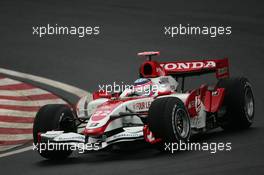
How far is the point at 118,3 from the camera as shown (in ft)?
84.8

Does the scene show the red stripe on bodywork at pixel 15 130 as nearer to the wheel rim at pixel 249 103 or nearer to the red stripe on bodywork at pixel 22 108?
the red stripe on bodywork at pixel 22 108

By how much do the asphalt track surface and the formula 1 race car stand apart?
294 millimetres

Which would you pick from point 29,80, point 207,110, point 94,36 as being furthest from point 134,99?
point 94,36

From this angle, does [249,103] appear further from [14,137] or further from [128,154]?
[14,137]

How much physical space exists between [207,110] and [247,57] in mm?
6212

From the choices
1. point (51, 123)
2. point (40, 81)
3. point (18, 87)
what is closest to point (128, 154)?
point (51, 123)

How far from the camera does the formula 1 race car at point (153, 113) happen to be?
498 inches

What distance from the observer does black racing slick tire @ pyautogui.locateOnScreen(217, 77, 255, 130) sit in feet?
48.5

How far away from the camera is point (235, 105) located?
14805 mm

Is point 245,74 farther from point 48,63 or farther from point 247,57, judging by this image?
point 48,63

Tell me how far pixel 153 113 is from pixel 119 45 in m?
9.54
